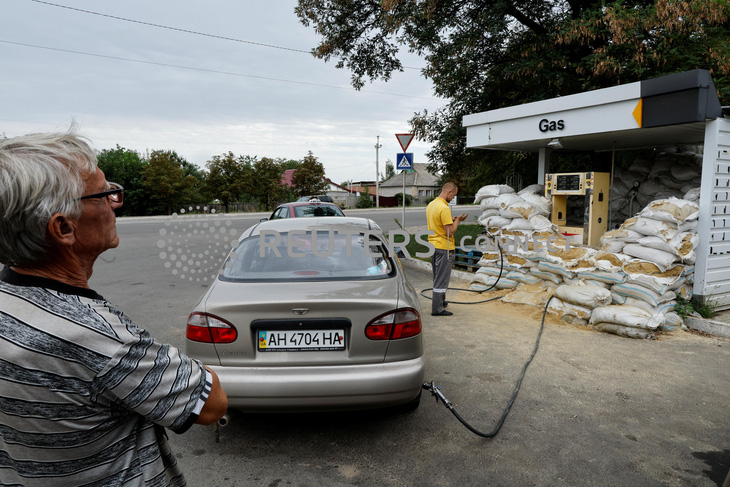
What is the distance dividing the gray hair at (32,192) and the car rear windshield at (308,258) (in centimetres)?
246

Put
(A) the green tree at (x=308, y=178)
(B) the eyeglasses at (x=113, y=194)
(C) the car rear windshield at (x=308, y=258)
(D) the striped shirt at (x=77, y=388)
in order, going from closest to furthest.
A: (D) the striped shirt at (x=77, y=388) < (B) the eyeglasses at (x=113, y=194) < (C) the car rear windshield at (x=308, y=258) < (A) the green tree at (x=308, y=178)

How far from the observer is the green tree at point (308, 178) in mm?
48062

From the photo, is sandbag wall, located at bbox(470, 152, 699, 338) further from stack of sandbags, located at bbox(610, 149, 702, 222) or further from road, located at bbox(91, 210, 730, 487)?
stack of sandbags, located at bbox(610, 149, 702, 222)

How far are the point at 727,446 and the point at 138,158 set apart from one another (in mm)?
42128

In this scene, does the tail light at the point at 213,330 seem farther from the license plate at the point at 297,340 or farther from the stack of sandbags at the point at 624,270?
the stack of sandbags at the point at 624,270

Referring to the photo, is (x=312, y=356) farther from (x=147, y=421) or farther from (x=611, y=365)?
(x=611, y=365)

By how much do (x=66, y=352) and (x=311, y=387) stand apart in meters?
2.16

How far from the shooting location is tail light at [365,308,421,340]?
126 inches


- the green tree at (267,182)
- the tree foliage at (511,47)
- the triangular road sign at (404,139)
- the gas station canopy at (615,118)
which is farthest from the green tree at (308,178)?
the gas station canopy at (615,118)

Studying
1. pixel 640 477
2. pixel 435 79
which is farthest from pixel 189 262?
pixel 640 477

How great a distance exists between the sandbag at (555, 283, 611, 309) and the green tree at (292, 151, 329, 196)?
140 feet

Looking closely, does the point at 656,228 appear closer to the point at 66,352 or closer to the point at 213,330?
the point at 213,330

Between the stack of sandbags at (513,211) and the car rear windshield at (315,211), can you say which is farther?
the car rear windshield at (315,211)

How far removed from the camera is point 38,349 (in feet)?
3.34
